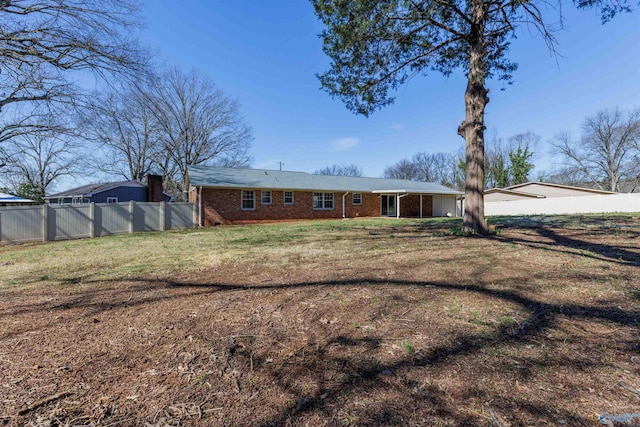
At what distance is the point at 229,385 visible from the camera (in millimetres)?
2064

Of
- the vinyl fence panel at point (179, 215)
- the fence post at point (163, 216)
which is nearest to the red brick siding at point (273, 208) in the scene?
the vinyl fence panel at point (179, 215)

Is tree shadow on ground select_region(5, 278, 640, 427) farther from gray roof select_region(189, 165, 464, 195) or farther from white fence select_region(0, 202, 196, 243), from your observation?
gray roof select_region(189, 165, 464, 195)

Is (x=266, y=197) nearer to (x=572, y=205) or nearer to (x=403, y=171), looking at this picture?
(x=572, y=205)

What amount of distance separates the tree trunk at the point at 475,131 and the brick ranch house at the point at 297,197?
12441mm

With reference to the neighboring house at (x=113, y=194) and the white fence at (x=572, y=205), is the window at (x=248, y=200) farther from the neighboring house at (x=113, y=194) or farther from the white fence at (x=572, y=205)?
the white fence at (x=572, y=205)

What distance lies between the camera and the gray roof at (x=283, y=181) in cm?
1762

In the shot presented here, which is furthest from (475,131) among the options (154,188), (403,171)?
(403,171)

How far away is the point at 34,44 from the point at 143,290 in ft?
23.6

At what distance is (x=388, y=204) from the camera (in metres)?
24.3

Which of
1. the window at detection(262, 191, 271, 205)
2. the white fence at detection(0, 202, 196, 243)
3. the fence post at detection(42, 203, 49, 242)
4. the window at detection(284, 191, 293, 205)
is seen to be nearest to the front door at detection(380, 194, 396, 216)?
the window at detection(284, 191, 293, 205)

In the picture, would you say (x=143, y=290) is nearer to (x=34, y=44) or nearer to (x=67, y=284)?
(x=67, y=284)

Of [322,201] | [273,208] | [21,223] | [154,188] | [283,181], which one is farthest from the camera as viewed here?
[154,188]

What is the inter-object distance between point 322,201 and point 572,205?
19454 mm

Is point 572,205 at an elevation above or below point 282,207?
above
